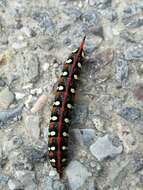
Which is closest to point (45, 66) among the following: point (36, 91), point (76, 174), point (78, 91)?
point (36, 91)

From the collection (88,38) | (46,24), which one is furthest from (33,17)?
(88,38)

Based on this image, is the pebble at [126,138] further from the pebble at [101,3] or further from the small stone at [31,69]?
the pebble at [101,3]

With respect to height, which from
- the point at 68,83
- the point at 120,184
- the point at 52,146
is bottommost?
the point at 120,184

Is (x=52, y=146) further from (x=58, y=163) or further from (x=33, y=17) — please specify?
(x=33, y=17)

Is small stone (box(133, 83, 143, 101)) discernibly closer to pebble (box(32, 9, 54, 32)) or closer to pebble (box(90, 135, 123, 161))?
pebble (box(90, 135, 123, 161))

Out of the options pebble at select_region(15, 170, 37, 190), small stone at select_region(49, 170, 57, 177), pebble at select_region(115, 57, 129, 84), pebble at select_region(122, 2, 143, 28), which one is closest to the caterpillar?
small stone at select_region(49, 170, 57, 177)

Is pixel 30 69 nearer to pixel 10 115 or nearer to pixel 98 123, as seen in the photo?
pixel 10 115
